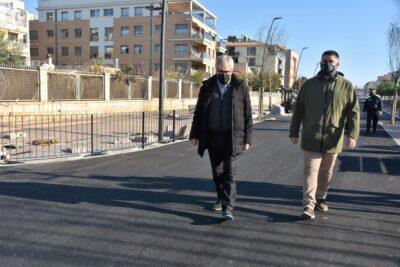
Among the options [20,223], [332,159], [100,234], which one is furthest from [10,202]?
[332,159]

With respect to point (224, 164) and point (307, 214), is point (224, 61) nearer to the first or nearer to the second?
point (224, 164)

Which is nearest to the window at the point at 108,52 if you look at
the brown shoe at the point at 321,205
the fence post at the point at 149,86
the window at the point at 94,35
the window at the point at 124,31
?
the window at the point at 94,35

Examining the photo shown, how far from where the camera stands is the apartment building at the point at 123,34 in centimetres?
5550

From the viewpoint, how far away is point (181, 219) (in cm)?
463

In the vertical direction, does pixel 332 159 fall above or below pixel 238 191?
above

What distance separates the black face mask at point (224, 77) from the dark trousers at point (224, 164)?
58 centimetres

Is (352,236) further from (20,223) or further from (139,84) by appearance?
(139,84)

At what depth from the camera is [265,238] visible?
13.4ft

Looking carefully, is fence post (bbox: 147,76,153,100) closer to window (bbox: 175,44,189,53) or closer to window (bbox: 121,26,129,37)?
window (bbox: 175,44,189,53)

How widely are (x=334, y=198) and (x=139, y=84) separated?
2182cm

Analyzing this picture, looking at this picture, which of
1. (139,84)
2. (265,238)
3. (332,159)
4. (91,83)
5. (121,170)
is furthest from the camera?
(139,84)

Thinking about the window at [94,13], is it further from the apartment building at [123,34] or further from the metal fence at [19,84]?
the metal fence at [19,84]

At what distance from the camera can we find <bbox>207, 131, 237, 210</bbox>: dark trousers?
4531 mm

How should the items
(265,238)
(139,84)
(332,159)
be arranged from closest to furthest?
(265,238) → (332,159) → (139,84)
